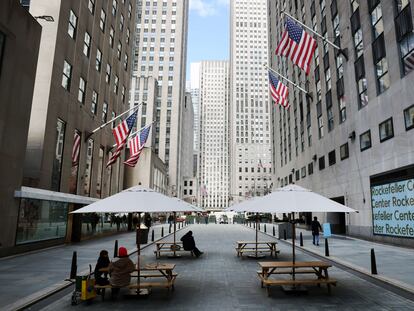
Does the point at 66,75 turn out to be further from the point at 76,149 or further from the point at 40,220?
the point at 40,220

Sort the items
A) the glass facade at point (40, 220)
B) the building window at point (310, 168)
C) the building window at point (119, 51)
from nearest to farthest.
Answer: the glass facade at point (40, 220)
the building window at point (119, 51)
the building window at point (310, 168)

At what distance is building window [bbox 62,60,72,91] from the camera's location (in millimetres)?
22739

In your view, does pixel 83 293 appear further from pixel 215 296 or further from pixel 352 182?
pixel 352 182

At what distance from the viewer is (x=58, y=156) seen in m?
22.0

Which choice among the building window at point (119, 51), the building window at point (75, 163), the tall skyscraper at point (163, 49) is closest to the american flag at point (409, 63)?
the building window at point (75, 163)

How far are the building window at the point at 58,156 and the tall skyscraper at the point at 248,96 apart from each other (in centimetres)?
14947

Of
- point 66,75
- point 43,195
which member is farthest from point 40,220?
point 66,75

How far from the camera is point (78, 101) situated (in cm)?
2514

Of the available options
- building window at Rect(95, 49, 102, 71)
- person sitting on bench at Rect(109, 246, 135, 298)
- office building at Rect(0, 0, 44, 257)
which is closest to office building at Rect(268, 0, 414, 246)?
person sitting on bench at Rect(109, 246, 135, 298)

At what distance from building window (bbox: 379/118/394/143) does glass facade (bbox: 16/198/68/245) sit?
22699 millimetres

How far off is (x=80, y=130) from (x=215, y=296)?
800 inches

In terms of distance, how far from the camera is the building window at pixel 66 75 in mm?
22739

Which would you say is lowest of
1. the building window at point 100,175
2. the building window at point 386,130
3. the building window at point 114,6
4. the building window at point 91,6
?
the building window at point 100,175

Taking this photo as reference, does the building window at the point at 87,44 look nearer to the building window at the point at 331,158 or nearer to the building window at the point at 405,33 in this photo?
the building window at the point at 405,33
